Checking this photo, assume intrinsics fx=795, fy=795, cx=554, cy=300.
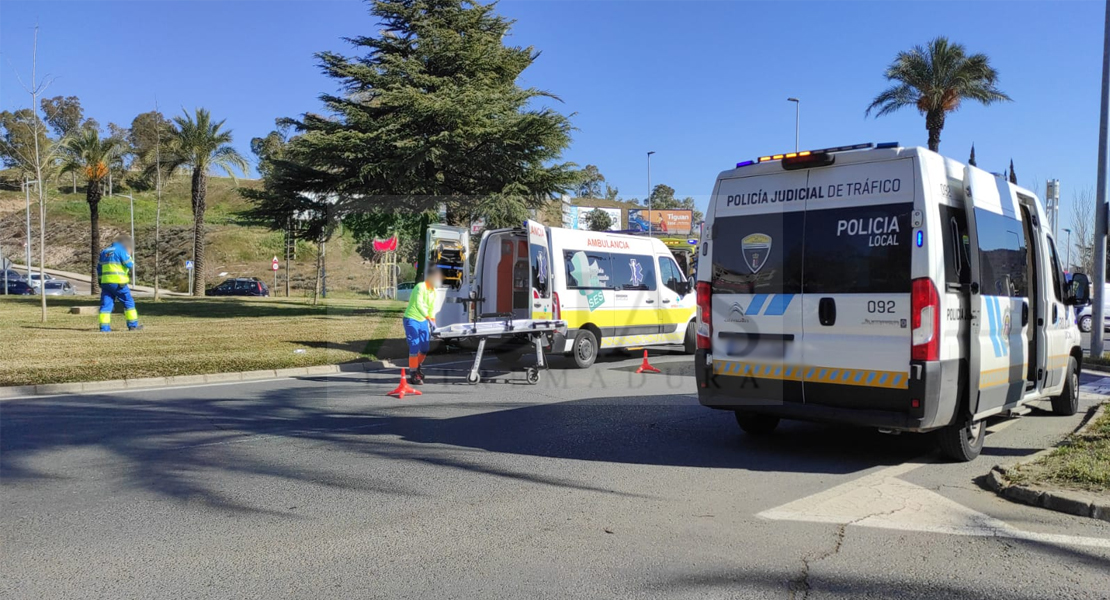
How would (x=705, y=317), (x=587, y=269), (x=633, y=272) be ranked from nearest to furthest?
(x=705, y=317) < (x=587, y=269) < (x=633, y=272)

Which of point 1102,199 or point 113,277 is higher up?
point 1102,199

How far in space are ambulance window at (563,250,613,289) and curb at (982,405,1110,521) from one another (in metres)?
8.31

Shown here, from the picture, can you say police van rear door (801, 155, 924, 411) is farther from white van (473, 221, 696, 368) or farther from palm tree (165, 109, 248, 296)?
palm tree (165, 109, 248, 296)

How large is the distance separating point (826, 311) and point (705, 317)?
117 cm

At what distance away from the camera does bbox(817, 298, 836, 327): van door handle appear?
653 centimetres

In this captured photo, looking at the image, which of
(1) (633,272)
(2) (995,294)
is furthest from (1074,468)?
(1) (633,272)

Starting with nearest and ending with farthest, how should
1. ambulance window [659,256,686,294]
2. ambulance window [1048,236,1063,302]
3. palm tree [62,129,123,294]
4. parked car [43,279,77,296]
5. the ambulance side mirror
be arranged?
ambulance window [1048,236,1063,302] < the ambulance side mirror < ambulance window [659,256,686,294] < palm tree [62,129,123,294] < parked car [43,279,77,296]

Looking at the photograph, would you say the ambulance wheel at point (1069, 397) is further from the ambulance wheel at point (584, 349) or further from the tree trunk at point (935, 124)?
the tree trunk at point (935, 124)

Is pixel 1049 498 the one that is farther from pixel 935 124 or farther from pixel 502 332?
pixel 935 124

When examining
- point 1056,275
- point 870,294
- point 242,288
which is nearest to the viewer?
point 870,294

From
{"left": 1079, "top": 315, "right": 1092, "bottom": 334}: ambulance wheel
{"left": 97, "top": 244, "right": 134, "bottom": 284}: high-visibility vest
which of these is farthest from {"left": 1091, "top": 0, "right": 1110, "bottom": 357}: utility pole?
{"left": 97, "top": 244, "right": 134, "bottom": 284}: high-visibility vest

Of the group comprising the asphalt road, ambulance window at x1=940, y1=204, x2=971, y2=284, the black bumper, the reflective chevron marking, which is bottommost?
the asphalt road

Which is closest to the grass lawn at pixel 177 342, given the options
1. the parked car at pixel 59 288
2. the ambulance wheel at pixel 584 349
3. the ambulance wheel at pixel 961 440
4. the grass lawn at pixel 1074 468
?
the ambulance wheel at pixel 584 349

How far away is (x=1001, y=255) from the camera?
7172mm
